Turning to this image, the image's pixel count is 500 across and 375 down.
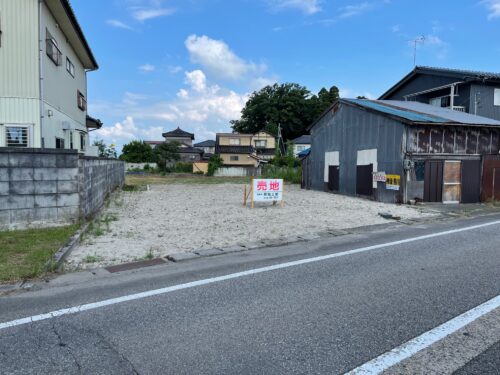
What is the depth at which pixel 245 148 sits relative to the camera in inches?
2147

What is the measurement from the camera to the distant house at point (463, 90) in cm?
2286

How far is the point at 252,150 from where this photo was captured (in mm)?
55469

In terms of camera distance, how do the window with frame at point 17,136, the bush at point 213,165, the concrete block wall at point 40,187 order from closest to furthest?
the concrete block wall at point 40,187 < the window with frame at point 17,136 < the bush at point 213,165

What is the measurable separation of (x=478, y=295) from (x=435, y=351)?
5.11ft

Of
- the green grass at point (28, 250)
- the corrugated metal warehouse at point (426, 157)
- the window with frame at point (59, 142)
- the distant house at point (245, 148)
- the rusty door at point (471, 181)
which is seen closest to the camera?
the green grass at point (28, 250)

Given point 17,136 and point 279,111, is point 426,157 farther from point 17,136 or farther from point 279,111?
point 279,111

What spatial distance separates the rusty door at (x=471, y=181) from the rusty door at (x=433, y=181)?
108cm

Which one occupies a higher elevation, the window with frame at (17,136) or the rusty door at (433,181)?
the window with frame at (17,136)

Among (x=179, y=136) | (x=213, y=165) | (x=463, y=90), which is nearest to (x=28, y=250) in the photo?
(x=463, y=90)

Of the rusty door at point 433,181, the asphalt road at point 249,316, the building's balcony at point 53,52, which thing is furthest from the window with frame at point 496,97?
the building's balcony at point 53,52

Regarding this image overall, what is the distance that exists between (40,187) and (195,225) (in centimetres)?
335

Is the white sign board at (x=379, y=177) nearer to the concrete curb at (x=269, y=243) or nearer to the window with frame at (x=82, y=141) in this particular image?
the concrete curb at (x=269, y=243)

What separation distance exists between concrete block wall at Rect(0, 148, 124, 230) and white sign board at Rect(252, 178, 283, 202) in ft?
18.9

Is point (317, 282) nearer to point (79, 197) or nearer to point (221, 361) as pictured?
point (221, 361)
